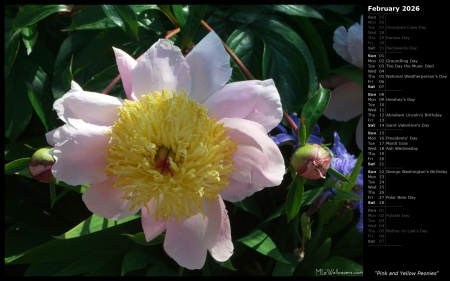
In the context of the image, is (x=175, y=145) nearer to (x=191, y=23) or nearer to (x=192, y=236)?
(x=192, y=236)

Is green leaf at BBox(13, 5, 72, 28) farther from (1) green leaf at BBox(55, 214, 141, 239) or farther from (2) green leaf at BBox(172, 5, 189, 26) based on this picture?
(1) green leaf at BBox(55, 214, 141, 239)

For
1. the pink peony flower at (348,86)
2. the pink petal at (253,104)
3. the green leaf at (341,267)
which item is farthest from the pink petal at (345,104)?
the pink petal at (253,104)

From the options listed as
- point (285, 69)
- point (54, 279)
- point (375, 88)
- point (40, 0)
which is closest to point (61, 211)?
point (54, 279)

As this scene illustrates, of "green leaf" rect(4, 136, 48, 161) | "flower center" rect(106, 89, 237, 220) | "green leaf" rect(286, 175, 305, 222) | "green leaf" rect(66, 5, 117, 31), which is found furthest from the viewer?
"green leaf" rect(4, 136, 48, 161)

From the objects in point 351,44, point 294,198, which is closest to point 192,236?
point 294,198

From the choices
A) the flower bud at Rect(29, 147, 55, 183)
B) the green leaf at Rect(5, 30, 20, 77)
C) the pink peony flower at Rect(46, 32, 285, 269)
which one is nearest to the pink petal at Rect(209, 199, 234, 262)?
the pink peony flower at Rect(46, 32, 285, 269)

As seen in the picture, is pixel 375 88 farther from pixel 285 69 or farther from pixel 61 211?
pixel 61 211

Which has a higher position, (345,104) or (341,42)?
(341,42)
